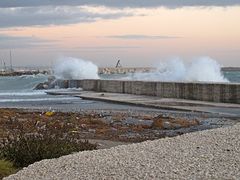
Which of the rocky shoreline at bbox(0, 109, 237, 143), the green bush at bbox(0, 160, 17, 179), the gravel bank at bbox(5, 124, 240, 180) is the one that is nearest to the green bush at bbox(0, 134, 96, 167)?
the green bush at bbox(0, 160, 17, 179)

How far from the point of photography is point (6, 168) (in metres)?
10.4

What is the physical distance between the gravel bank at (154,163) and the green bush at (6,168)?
345mm

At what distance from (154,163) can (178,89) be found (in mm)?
30474

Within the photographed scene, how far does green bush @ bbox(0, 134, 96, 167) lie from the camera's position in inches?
448

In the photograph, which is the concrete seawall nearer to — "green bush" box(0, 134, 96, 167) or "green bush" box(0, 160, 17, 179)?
"green bush" box(0, 134, 96, 167)

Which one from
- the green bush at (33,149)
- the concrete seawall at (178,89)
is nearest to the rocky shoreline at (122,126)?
the green bush at (33,149)

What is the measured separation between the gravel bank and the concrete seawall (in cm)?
→ 2236

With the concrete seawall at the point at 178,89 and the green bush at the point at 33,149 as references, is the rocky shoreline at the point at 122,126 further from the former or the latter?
the concrete seawall at the point at 178,89


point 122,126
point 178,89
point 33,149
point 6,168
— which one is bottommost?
point 122,126

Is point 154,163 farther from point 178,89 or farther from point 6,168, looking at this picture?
point 178,89

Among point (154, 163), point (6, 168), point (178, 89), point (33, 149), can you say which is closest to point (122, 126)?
point (33, 149)

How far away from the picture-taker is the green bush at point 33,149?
448 inches

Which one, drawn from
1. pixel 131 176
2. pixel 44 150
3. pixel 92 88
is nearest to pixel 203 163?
pixel 131 176

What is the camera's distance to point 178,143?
11859 mm
